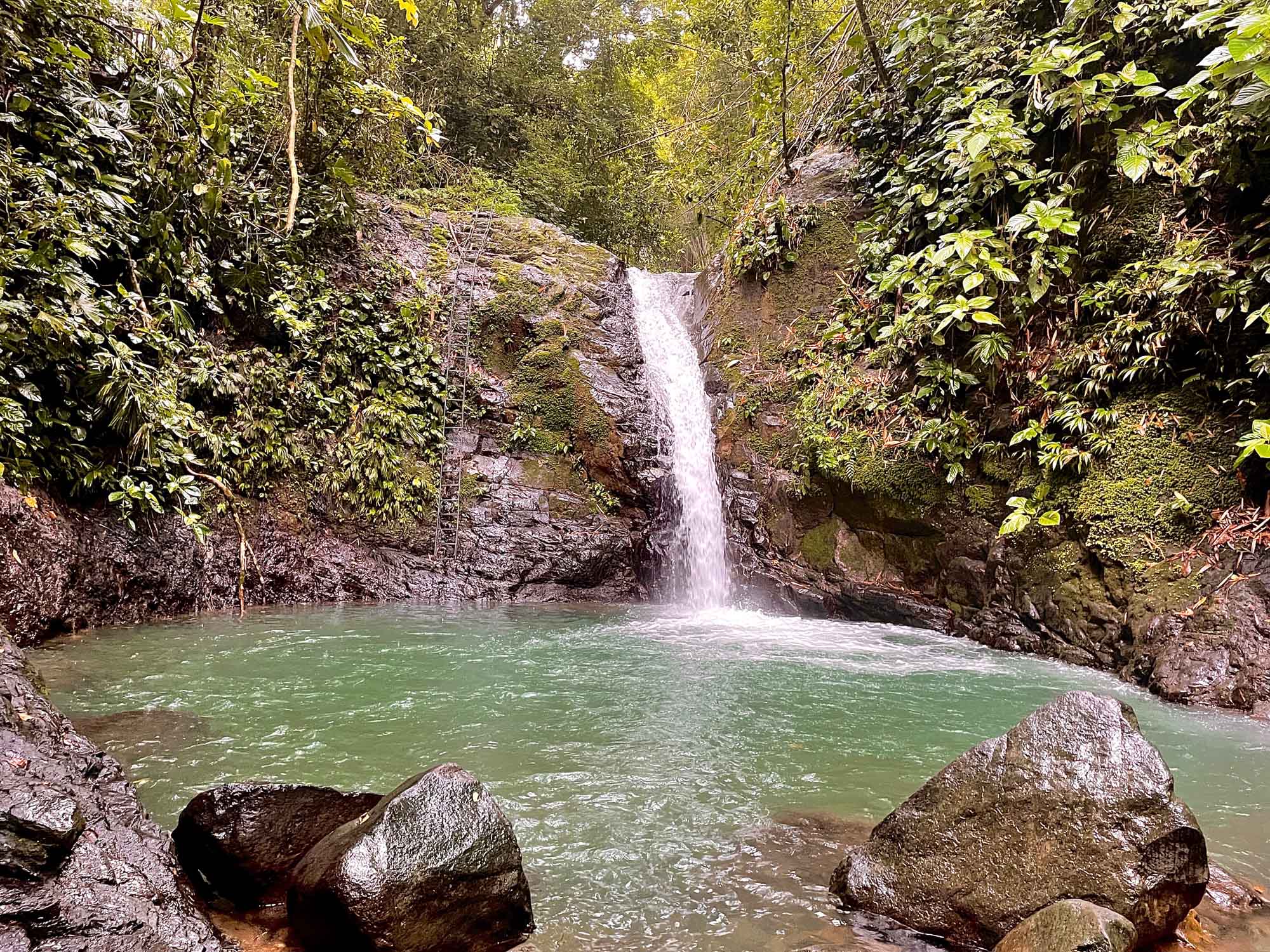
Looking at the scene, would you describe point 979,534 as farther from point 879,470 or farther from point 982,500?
point 879,470

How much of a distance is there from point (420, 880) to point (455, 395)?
8.39 m

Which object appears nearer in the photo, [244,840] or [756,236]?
[244,840]

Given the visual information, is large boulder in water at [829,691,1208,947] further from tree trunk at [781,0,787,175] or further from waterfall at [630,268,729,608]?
waterfall at [630,268,729,608]

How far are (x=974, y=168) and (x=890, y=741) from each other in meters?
5.59

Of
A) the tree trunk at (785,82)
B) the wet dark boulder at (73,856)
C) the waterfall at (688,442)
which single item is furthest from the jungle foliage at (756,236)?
the wet dark boulder at (73,856)

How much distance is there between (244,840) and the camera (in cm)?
237

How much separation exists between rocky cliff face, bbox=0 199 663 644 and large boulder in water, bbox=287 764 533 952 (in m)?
5.27

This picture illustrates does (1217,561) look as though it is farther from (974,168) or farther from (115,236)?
(115,236)

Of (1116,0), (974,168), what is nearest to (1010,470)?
(974,168)

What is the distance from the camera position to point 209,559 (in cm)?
728

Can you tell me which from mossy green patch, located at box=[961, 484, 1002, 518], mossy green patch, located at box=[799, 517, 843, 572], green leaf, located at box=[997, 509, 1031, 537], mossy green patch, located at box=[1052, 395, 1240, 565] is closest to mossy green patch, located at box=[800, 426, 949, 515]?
mossy green patch, located at box=[961, 484, 1002, 518]

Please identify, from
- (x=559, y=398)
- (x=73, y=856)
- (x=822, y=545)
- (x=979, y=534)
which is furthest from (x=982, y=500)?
(x=73, y=856)

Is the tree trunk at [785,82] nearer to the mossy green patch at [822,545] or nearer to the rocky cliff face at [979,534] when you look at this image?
the rocky cliff face at [979,534]

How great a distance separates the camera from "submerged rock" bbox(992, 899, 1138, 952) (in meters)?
1.89
